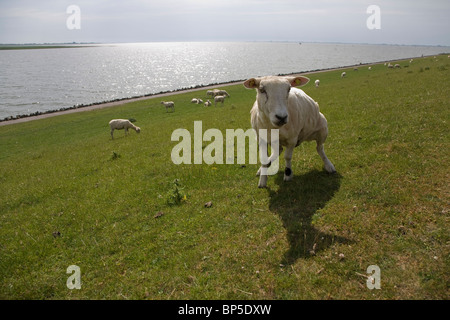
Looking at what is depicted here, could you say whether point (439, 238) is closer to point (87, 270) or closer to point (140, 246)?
point (140, 246)

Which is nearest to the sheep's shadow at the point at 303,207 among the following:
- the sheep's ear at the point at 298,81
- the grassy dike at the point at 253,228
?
the grassy dike at the point at 253,228

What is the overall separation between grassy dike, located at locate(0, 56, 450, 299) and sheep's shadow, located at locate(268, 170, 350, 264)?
0.03m

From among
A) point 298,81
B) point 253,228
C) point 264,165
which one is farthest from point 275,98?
point 253,228

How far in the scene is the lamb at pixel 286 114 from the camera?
5.65m

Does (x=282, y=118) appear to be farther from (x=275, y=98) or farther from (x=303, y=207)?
(x=303, y=207)

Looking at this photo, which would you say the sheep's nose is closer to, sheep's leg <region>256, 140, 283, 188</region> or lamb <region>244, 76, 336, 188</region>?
lamb <region>244, 76, 336, 188</region>

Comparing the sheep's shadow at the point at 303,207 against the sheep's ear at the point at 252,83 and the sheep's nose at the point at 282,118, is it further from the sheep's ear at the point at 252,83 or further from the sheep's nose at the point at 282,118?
the sheep's ear at the point at 252,83

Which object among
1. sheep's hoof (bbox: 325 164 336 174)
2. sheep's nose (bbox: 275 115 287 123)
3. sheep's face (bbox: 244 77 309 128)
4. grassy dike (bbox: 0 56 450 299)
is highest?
sheep's face (bbox: 244 77 309 128)

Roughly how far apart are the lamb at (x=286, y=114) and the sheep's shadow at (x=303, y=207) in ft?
1.35

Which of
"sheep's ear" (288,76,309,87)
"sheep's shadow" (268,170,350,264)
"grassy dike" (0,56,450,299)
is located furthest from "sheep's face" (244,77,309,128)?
"grassy dike" (0,56,450,299)

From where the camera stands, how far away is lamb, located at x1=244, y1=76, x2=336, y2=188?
5652 millimetres

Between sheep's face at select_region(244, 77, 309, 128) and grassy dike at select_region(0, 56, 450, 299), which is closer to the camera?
grassy dike at select_region(0, 56, 450, 299)

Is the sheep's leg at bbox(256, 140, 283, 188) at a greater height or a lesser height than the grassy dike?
greater
